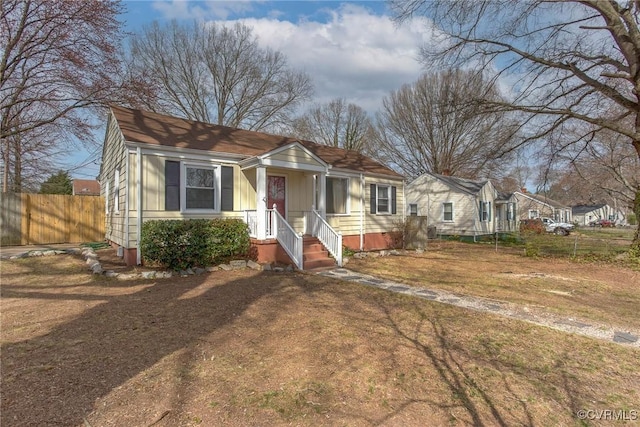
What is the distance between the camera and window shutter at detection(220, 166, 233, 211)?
9695 mm

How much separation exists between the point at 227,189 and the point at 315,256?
323cm

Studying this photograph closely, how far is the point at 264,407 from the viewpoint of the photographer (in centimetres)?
275

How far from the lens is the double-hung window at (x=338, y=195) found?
12.6 meters

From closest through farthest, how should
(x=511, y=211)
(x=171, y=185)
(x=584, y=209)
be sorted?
(x=171, y=185), (x=511, y=211), (x=584, y=209)

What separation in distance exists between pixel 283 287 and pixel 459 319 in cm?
340

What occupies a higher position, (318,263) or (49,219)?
(49,219)

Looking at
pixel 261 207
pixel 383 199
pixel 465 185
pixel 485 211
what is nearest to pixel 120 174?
pixel 261 207

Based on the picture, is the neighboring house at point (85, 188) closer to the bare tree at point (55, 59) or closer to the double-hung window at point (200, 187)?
the bare tree at point (55, 59)

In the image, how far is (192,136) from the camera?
10.1 metres

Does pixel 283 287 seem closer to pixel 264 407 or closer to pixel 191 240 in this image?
pixel 191 240

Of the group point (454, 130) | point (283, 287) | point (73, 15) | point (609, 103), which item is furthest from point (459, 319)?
point (454, 130)

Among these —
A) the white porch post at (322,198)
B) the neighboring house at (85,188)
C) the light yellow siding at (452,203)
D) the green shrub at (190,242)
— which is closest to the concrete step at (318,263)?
the white porch post at (322,198)

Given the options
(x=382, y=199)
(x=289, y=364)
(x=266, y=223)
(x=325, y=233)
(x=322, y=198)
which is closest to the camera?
(x=289, y=364)

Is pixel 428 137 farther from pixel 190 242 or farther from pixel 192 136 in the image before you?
pixel 190 242
